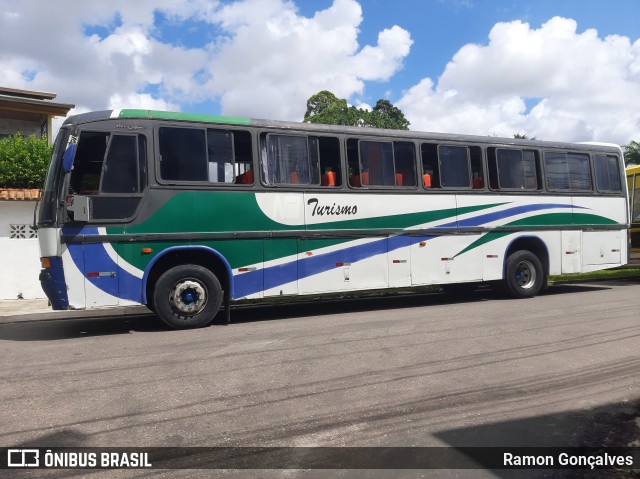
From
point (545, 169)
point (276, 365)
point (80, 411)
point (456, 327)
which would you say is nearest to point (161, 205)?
point (276, 365)

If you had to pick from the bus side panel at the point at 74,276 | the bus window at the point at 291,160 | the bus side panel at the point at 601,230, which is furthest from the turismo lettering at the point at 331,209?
the bus side panel at the point at 601,230

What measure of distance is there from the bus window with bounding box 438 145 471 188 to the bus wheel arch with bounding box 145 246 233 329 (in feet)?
16.0

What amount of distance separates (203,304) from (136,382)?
3.35 metres

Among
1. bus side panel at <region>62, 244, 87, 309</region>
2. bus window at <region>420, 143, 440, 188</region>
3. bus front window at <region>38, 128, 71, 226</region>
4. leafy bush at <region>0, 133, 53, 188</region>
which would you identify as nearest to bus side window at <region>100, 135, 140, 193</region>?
bus front window at <region>38, 128, 71, 226</region>

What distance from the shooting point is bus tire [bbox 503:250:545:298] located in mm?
11836

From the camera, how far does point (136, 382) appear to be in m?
5.55

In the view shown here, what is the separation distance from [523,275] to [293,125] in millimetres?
6138

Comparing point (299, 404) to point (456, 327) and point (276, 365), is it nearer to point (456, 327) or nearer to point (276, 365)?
point (276, 365)

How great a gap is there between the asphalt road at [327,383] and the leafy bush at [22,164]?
8.49m

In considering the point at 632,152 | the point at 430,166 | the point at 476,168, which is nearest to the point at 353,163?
the point at 430,166

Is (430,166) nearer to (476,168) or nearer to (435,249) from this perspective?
(476,168)

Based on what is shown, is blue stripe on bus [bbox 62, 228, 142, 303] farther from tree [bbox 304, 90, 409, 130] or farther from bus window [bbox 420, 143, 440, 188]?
tree [bbox 304, 90, 409, 130]

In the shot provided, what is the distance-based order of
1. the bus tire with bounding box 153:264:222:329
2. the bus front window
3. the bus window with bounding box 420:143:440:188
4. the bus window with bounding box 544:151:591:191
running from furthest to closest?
the bus window with bounding box 544:151:591:191, the bus window with bounding box 420:143:440:188, the bus tire with bounding box 153:264:222:329, the bus front window

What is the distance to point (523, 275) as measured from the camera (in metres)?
12.1
